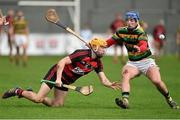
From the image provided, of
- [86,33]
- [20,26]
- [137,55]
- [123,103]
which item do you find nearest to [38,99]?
[123,103]

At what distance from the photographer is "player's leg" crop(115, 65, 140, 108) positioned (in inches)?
598

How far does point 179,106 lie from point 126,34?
1907mm

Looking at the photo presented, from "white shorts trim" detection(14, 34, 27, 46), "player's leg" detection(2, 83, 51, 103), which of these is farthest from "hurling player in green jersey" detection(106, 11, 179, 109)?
"white shorts trim" detection(14, 34, 27, 46)

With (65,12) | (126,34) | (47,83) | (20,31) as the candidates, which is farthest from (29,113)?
(65,12)

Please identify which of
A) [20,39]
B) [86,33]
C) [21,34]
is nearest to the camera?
[20,39]

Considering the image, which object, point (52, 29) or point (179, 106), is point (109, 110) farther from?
point (52, 29)

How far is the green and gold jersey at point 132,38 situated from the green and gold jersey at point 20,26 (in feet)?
53.8

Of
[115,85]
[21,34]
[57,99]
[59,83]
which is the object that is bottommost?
[21,34]

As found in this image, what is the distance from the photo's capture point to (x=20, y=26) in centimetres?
3197

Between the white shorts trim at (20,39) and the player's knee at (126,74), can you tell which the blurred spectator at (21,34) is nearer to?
the white shorts trim at (20,39)

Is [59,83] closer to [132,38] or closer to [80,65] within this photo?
[80,65]

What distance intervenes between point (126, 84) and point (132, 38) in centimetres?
98

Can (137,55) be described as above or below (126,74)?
above

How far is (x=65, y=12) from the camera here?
46.7 metres
